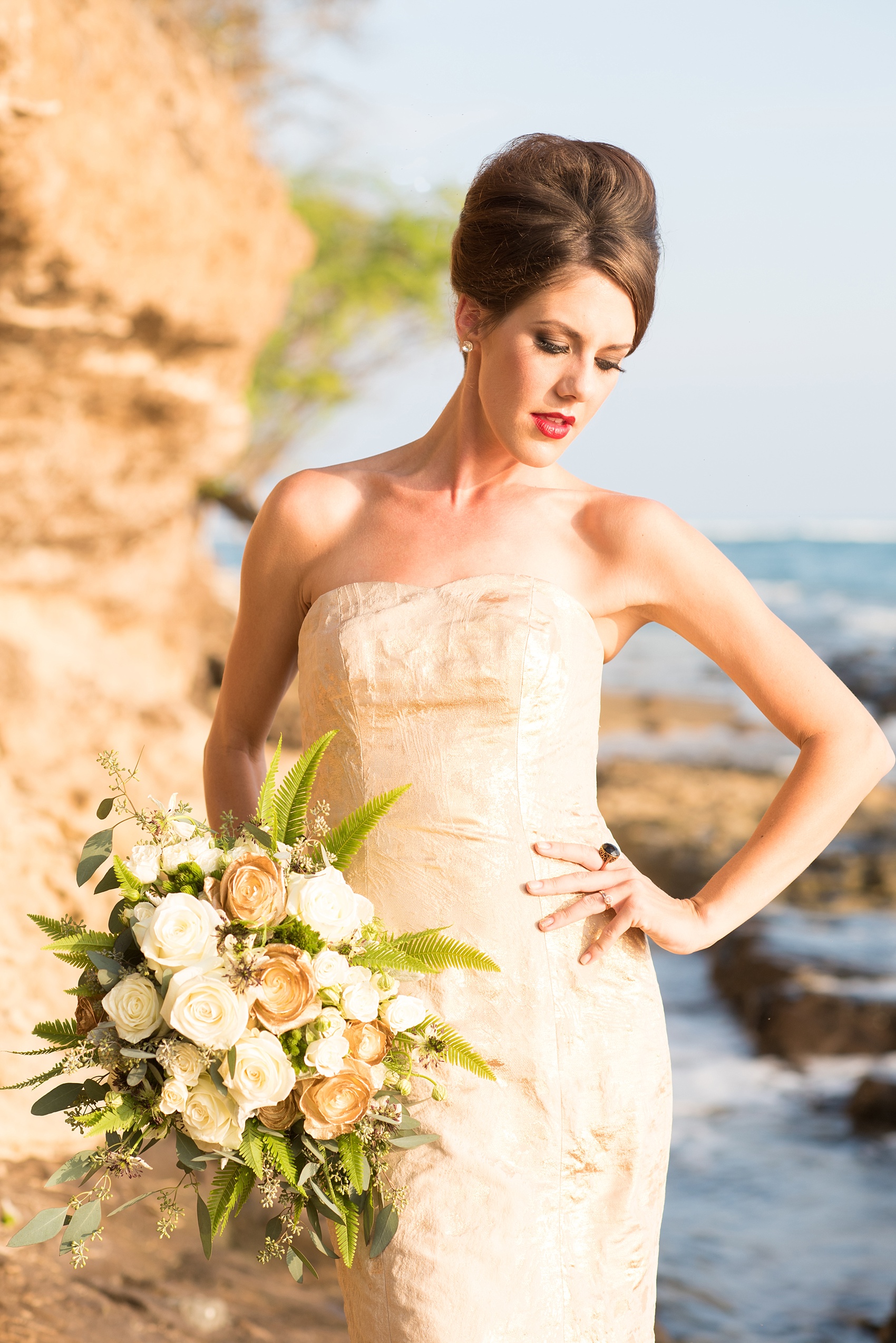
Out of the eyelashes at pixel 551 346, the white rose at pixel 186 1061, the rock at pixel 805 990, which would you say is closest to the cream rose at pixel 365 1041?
the white rose at pixel 186 1061

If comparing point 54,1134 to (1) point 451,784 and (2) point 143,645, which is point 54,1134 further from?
(2) point 143,645

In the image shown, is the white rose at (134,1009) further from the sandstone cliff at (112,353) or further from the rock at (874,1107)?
the rock at (874,1107)

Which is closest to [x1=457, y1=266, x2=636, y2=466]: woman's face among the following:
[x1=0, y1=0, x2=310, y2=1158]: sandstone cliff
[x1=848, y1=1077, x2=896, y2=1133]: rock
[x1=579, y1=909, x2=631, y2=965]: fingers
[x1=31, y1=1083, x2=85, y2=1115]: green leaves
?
[x1=579, y1=909, x2=631, y2=965]: fingers

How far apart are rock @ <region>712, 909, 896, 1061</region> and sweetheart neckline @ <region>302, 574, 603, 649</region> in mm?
6244

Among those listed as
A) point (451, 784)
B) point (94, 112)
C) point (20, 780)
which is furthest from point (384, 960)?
point (94, 112)

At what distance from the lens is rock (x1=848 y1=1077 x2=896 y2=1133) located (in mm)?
6844

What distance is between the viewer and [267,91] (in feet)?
30.1

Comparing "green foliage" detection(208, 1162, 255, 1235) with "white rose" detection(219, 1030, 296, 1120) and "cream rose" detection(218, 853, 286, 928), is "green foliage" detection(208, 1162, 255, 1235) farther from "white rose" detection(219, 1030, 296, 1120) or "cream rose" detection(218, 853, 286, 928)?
"cream rose" detection(218, 853, 286, 928)

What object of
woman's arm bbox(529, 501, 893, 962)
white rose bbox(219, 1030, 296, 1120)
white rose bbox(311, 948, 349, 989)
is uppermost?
woman's arm bbox(529, 501, 893, 962)

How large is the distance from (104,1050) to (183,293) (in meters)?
7.61

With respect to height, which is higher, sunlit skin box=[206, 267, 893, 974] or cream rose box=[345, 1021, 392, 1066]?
sunlit skin box=[206, 267, 893, 974]

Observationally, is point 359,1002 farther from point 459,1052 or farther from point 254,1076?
point 459,1052

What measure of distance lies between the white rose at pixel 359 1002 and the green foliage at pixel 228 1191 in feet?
0.96

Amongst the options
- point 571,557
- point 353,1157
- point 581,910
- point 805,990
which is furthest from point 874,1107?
point 353,1157
